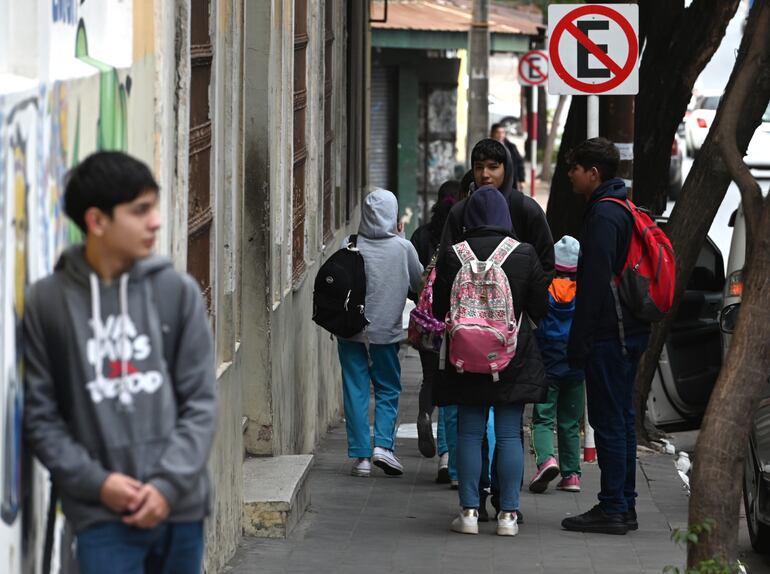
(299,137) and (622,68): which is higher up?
(622,68)

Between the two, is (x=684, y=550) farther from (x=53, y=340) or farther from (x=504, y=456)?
Answer: (x=53, y=340)

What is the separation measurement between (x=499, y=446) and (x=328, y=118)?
5.85 metres

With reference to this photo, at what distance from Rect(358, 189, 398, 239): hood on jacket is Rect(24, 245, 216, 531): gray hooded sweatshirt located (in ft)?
19.8

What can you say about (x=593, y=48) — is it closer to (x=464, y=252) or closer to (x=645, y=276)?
(x=645, y=276)

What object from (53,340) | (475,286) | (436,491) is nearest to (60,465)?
(53,340)

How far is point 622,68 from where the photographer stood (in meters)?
10.7

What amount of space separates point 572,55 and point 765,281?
5019mm

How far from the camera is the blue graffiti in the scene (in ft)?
14.7

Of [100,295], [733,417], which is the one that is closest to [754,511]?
[733,417]

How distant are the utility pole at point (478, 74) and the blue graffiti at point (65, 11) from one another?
62.2 feet

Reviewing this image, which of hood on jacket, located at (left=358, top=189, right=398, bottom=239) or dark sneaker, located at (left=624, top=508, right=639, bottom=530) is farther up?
hood on jacket, located at (left=358, top=189, right=398, bottom=239)

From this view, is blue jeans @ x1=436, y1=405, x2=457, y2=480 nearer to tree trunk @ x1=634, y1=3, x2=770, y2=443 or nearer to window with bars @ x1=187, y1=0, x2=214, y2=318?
tree trunk @ x1=634, y1=3, x2=770, y2=443

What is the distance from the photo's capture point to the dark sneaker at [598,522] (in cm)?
825

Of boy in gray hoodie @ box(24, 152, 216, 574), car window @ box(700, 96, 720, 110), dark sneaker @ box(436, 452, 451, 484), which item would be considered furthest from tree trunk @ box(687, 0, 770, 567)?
car window @ box(700, 96, 720, 110)
